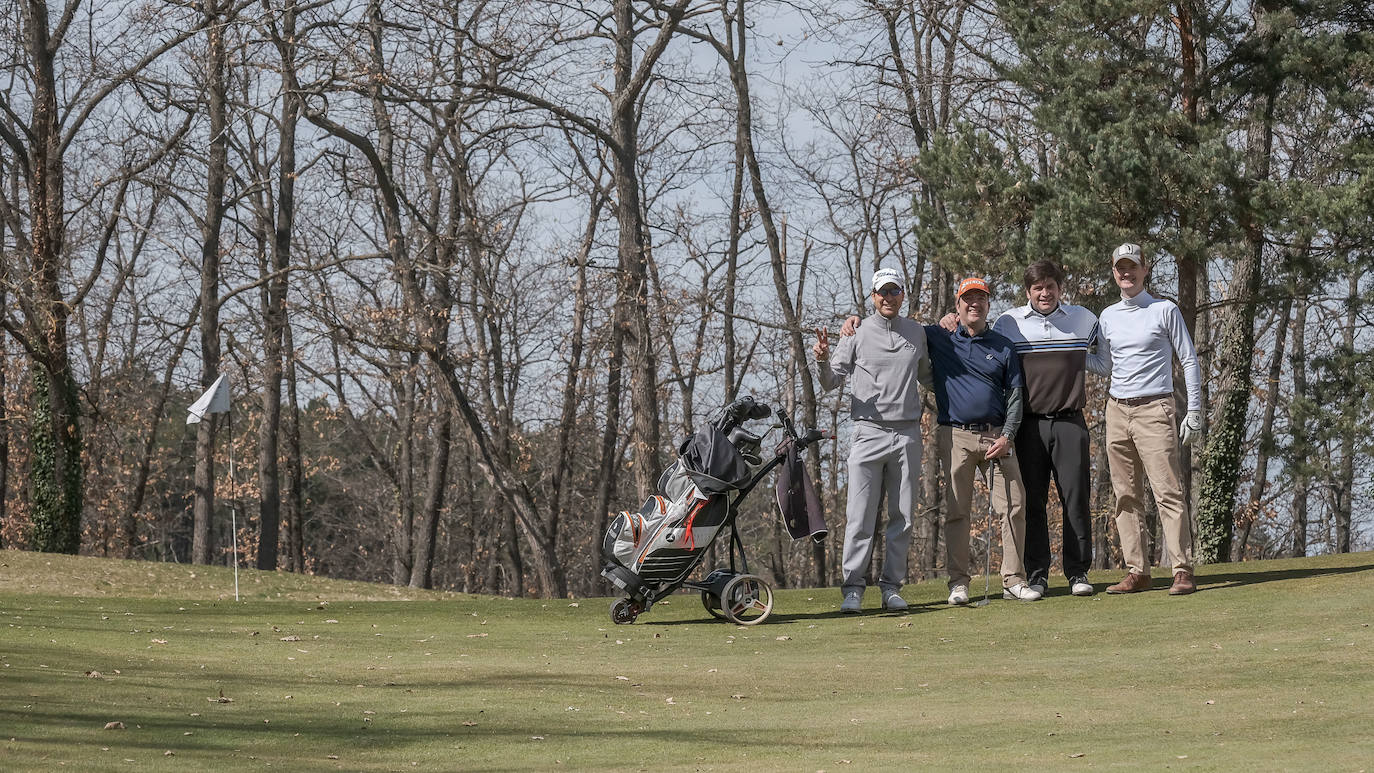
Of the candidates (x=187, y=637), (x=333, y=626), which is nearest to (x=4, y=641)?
(x=187, y=637)

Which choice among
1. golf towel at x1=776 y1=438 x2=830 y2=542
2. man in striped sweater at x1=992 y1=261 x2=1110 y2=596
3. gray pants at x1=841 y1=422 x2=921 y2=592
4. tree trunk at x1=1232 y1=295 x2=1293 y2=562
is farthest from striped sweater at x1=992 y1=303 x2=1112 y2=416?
tree trunk at x1=1232 y1=295 x2=1293 y2=562

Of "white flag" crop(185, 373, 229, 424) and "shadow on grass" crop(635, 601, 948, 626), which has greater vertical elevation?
"white flag" crop(185, 373, 229, 424)

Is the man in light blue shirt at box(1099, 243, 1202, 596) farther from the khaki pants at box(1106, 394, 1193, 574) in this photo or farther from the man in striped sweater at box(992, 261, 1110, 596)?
the man in striped sweater at box(992, 261, 1110, 596)

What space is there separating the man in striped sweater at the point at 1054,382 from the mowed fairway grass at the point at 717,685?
30.4 inches

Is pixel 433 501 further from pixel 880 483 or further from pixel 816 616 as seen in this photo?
pixel 880 483

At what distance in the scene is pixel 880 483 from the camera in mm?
9258

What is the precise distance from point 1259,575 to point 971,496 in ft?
8.52

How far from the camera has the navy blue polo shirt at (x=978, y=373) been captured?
909cm

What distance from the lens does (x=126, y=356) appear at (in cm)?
3322

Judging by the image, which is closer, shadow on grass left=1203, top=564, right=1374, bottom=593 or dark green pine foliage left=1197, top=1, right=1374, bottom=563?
shadow on grass left=1203, top=564, right=1374, bottom=593

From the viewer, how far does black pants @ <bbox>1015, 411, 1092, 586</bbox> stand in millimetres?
9227

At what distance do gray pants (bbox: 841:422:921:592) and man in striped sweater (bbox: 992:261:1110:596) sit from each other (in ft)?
2.54

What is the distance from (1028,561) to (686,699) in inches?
161

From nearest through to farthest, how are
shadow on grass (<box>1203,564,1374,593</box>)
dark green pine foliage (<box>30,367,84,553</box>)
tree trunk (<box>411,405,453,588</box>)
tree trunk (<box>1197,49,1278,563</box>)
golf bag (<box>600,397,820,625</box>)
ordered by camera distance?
golf bag (<box>600,397,820,625</box>)
shadow on grass (<box>1203,564,1374,593</box>)
tree trunk (<box>1197,49,1278,563</box>)
dark green pine foliage (<box>30,367,84,553</box>)
tree trunk (<box>411,405,453,588</box>)
